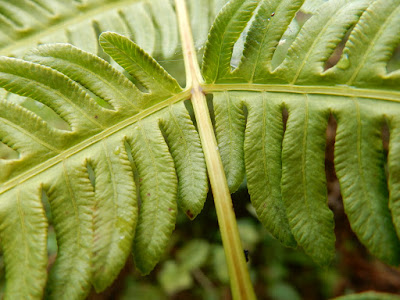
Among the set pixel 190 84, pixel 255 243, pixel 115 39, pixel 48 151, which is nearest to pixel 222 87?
pixel 190 84

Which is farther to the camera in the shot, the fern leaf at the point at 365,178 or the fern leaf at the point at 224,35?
the fern leaf at the point at 224,35

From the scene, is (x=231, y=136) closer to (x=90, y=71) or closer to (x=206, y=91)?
(x=206, y=91)

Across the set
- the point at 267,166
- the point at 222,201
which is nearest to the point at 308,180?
the point at 267,166

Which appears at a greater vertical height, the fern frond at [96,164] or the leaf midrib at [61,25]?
the leaf midrib at [61,25]

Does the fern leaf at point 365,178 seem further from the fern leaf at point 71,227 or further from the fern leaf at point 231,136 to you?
the fern leaf at point 71,227

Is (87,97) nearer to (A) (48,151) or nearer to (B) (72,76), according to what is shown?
(B) (72,76)

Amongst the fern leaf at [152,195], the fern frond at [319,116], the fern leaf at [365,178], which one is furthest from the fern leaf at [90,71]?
the fern leaf at [365,178]

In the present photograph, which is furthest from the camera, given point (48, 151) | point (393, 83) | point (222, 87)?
point (222, 87)
